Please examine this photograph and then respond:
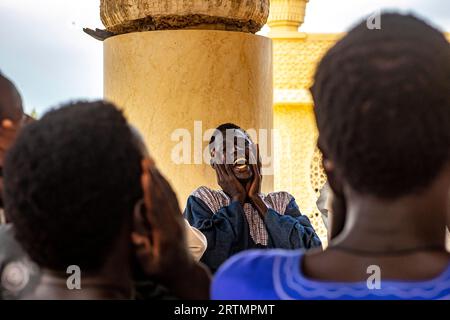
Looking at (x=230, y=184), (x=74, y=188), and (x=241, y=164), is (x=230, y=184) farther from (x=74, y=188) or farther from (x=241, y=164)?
(x=74, y=188)

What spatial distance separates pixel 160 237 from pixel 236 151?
346 centimetres

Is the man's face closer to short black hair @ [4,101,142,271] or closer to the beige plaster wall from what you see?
the beige plaster wall

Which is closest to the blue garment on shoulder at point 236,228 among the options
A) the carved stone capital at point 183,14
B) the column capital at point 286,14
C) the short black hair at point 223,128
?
the short black hair at point 223,128

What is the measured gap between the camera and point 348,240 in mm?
1744

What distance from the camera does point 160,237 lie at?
5.72 ft

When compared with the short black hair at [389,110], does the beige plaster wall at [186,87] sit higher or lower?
higher

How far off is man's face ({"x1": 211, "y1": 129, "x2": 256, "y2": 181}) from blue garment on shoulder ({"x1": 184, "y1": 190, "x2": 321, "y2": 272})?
0.15m

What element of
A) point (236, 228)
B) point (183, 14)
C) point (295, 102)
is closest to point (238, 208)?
point (236, 228)

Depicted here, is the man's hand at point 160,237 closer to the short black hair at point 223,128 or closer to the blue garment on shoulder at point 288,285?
the blue garment on shoulder at point 288,285

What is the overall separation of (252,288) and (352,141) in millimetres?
270

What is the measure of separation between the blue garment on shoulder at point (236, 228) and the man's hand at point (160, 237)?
3309mm

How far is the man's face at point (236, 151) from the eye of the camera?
5.20 meters
